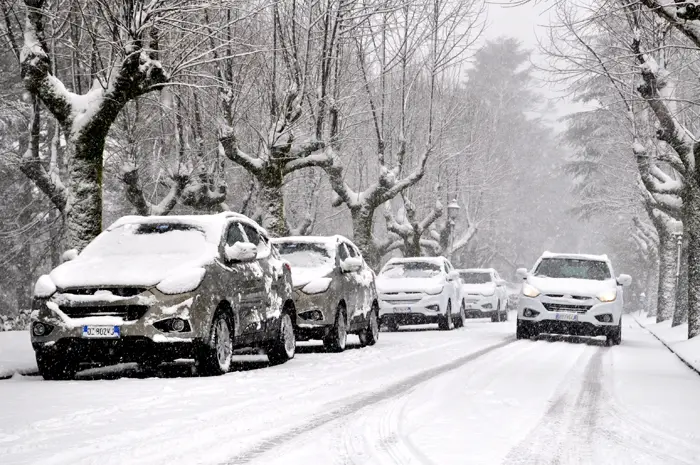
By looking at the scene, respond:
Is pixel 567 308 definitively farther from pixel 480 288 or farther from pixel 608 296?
pixel 480 288

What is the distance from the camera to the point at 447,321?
23219mm

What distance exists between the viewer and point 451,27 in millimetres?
28797

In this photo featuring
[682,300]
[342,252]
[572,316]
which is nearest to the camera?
[342,252]

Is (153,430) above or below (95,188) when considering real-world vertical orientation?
below

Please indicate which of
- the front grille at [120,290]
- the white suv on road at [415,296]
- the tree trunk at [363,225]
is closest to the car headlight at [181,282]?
the front grille at [120,290]

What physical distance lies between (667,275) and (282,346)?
951 inches

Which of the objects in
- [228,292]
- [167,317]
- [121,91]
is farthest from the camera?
[121,91]

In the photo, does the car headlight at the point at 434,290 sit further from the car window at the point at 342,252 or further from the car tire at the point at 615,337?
the car window at the point at 342,252

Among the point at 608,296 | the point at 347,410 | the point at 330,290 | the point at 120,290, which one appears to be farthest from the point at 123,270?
the point at 608,296

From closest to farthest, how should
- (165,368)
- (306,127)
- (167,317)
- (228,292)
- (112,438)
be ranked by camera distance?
1. (112,438)
2. (167,317)
3. (228,292)
4. (165,368)
5. (306,127)

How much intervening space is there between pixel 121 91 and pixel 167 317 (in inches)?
207

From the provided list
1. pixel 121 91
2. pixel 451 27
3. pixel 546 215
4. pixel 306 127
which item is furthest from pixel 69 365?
pixel 546 215

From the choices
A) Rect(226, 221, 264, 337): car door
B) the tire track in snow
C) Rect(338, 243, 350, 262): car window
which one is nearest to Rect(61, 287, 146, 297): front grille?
Rect(226, 221, 264, 337): car door

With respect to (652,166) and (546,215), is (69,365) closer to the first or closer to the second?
(652,166)
